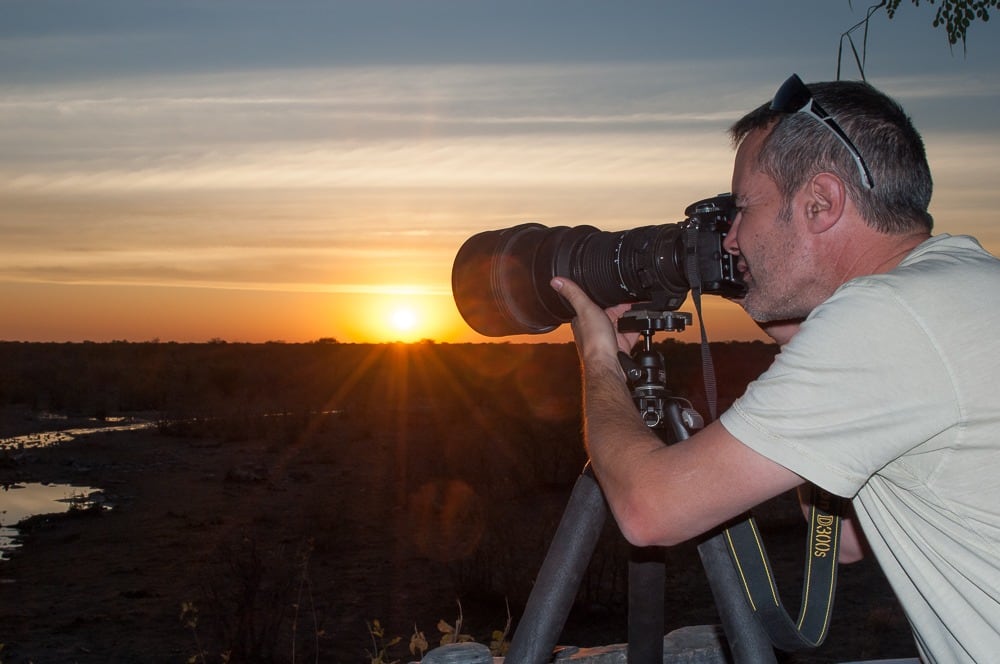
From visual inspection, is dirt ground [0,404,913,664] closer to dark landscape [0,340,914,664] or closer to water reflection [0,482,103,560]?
dark landscape [0,340,914,664]

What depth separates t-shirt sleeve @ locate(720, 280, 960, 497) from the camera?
53.0 inches

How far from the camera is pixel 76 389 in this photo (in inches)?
942

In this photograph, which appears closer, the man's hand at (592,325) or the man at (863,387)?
the man at (863,387)

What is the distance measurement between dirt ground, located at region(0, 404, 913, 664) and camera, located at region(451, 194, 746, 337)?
201 cm

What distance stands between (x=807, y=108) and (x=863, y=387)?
1.66 ft

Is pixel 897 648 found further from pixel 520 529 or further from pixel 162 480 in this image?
pixel 162 480

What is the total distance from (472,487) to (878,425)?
10495mm

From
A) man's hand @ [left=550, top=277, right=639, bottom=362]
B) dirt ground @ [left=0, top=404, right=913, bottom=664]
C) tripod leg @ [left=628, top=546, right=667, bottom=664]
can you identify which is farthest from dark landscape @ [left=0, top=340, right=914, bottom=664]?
man's hand @ [left=550, top=277, right=639, bottom=362]

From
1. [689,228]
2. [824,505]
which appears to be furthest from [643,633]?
[689,228]

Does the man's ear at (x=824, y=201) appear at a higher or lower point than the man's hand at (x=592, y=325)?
higher

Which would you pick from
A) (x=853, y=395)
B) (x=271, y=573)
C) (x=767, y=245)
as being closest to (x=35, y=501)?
(x=271, y=573)

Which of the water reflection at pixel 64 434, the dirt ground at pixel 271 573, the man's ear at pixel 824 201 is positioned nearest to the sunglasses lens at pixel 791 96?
the man's ear at pixel 824 201

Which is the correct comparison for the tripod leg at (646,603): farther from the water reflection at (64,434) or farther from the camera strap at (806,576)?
the water reflection at (64,434)

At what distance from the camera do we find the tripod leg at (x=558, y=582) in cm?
193
